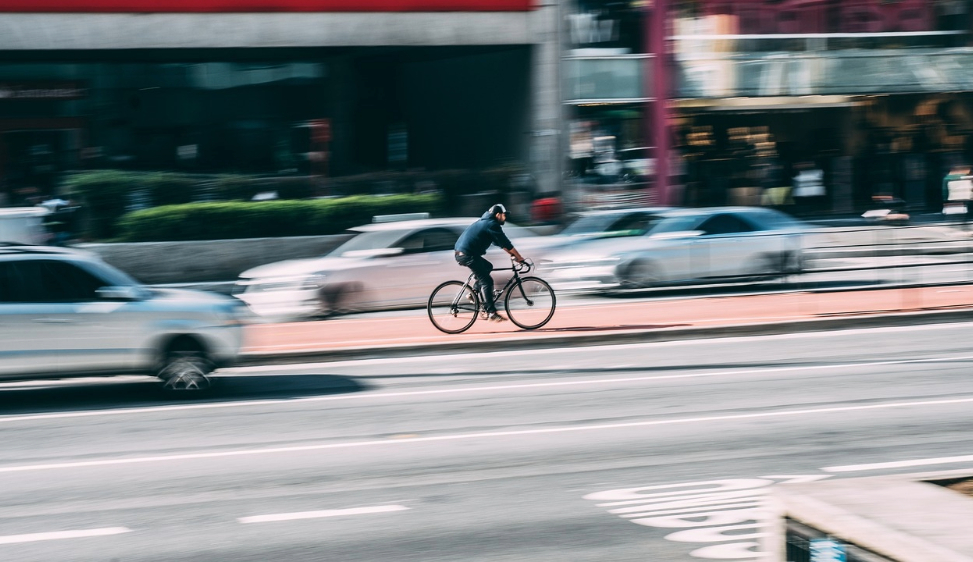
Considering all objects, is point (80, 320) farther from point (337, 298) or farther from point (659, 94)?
point (659, 94)

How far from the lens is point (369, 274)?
690 inches

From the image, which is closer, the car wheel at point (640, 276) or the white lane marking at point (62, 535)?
the white lane marking at point (62, 535)

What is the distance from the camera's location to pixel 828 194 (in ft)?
100

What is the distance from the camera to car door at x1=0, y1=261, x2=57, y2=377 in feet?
34.5

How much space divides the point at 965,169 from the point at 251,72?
16827 mm

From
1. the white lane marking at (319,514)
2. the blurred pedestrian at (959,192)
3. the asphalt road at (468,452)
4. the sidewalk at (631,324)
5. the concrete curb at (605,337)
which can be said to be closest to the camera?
the asphalt road at (468,452)

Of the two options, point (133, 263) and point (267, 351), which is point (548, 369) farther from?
point (133, 263)

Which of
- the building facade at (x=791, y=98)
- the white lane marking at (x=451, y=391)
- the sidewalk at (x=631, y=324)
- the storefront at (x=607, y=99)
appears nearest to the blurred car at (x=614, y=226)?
the sidewalk at (x=631, y=324)

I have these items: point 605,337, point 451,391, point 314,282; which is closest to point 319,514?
point 451,391

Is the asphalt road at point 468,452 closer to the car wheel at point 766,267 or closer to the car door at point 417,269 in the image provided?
the car door at point 417,269

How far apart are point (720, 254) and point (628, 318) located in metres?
3.55

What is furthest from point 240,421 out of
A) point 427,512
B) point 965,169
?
point 965,169

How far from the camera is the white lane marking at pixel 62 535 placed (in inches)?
259

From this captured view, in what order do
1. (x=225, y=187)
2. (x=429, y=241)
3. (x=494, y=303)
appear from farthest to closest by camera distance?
(x=225, y=187) → (x=429, y=241) → (x=494, y=303)
